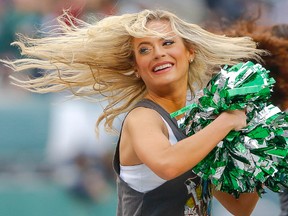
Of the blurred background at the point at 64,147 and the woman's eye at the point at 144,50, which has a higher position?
the woman's eye at the point at 144,50

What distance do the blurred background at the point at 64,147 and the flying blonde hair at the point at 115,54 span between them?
1.76 metres

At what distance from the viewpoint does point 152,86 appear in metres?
2.94

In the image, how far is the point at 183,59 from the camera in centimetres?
296

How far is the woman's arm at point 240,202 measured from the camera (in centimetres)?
309

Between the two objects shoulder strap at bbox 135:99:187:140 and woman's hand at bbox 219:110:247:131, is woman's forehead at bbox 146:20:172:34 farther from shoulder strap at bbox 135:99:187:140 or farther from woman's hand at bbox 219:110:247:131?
woman's hand at bbox 219:110:247:131

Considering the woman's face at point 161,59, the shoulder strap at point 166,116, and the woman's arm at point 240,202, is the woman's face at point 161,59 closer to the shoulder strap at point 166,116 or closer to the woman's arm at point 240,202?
the shoulder strap at point 166,116

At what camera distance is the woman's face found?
9.46 feet

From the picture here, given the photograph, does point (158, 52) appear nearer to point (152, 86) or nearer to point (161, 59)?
point (161, 59)

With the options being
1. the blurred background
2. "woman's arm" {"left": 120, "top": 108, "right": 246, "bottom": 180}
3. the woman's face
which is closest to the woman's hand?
"woman's arm" {"left": 120, "top": 108, "right": 246, "bottom": 180}

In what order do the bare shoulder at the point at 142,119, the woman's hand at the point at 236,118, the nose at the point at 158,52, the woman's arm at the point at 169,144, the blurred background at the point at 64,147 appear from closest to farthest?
1. the woman's arm at the point at 169,144
2. the woman's hand at the point at 236,118
3. the bare shoulder at the point at 142,119
4. the nose at the point at 158,52
5. the blurred background at the point at 64,147

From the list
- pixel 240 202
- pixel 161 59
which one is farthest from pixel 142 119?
pixel 240 202

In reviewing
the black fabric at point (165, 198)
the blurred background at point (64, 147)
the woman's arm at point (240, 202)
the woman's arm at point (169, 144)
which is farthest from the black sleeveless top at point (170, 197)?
the blurred background at point (64, 147)

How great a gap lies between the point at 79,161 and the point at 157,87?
2.33 metres

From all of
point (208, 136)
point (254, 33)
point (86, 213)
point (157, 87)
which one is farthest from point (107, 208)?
point (208, 136)
